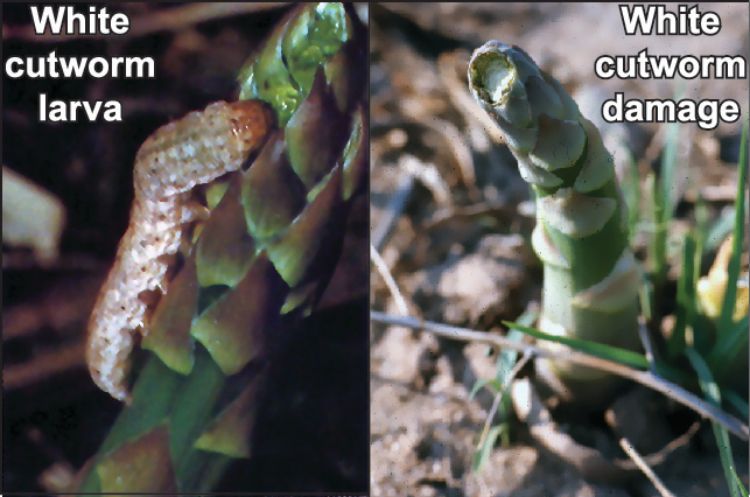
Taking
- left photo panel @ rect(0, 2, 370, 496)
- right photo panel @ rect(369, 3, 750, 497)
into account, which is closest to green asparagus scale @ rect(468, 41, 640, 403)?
right photo panel @ rect(369, 3, 750, 497)

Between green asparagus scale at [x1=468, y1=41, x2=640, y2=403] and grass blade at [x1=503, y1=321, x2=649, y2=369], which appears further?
grass blade at [x1=503, y1=321, x2=649, y2=369]

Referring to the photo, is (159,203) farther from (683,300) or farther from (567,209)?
(683,300)

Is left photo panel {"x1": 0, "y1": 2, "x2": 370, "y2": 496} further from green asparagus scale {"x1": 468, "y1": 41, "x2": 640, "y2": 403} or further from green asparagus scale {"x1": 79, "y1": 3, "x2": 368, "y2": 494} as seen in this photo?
green asparagus scale {"x1": 468, "y1": 41, "x2": 640, "y2": 403}

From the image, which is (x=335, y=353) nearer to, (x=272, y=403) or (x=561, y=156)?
(x=272, y=403)

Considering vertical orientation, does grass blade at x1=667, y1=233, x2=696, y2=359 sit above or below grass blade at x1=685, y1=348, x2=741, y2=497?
above

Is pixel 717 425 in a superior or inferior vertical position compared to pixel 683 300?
inferior

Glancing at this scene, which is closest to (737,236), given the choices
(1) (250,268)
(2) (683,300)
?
(2) (683,300)
